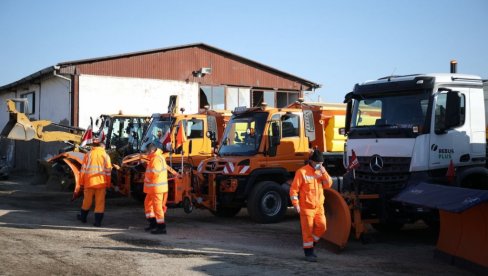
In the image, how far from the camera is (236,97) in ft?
86.5

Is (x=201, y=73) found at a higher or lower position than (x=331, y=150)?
higher

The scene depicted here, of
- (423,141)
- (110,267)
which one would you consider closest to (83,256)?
(110,267)

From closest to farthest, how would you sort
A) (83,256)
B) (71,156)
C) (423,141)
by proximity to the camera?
(83,256), (423,141), (71,156)

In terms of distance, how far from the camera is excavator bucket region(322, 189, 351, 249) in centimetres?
816

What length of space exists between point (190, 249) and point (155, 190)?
5.46 ft

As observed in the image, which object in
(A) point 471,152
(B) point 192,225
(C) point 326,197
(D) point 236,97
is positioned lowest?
(B) point 192,225

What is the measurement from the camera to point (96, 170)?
10805mm

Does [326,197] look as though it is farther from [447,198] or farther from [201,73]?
[201,73]

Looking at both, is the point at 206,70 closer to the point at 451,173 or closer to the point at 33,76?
the point at 33,76

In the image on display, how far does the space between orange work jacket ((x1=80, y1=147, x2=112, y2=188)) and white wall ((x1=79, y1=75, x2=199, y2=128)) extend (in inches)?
468

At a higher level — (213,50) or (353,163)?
(213,50)

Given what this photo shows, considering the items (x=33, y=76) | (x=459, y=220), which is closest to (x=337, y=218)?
(x=459, y=220)

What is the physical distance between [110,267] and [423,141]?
207 inches

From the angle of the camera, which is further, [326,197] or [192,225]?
[192,225]
